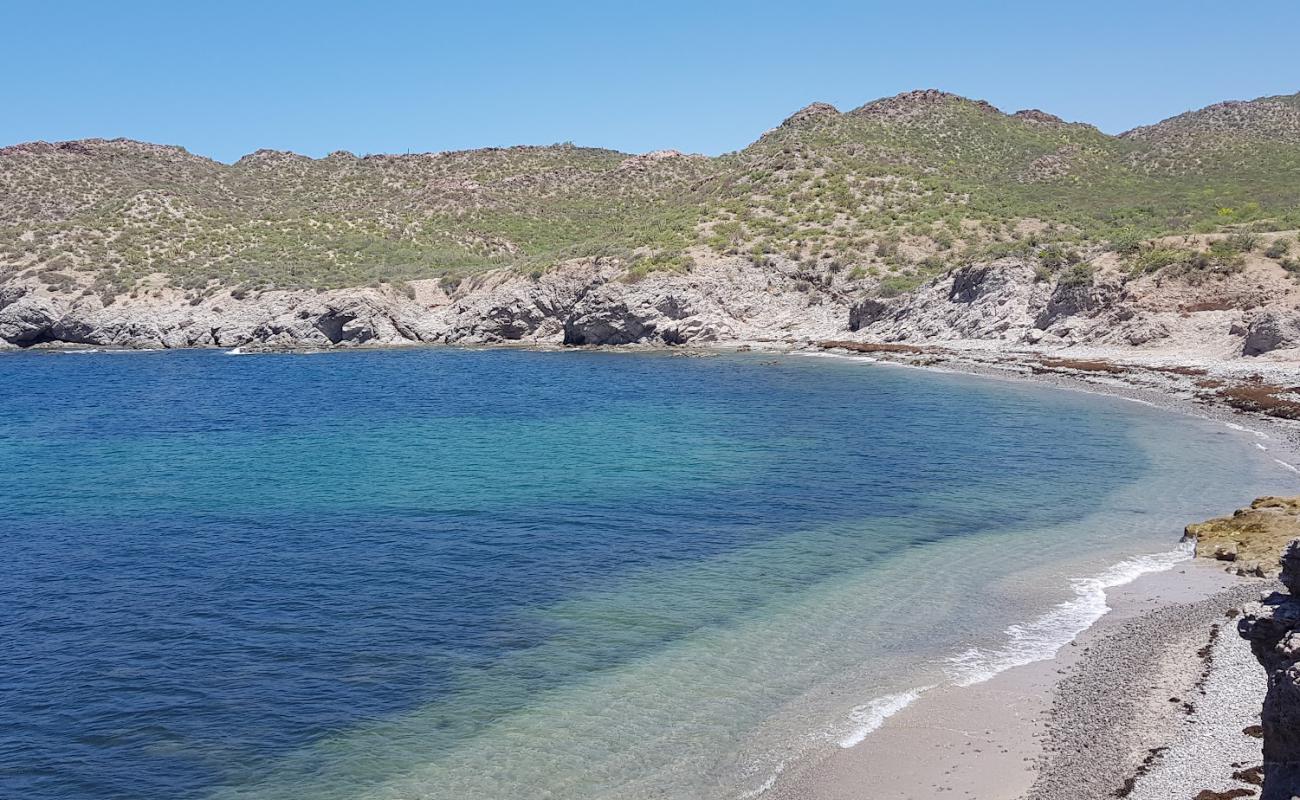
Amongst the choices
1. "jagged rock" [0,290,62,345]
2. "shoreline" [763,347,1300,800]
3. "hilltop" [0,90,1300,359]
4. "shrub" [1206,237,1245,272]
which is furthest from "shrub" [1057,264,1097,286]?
"jagged rock" [0,290,62,345]

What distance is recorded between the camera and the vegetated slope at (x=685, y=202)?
246 feet

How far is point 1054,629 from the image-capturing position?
1445cm

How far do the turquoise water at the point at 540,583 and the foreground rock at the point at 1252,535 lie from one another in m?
0.92

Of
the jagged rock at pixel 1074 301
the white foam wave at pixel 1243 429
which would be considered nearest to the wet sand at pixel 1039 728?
the white foam wave at pixel 1243 429

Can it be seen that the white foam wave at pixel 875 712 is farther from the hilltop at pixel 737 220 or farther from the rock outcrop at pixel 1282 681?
the hilltop at pixel 737 220

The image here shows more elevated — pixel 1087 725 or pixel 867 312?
pixel 867 312

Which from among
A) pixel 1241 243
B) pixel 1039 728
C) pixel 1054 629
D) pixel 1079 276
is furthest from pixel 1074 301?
pixel 1039 728

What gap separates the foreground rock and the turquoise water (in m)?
0.92

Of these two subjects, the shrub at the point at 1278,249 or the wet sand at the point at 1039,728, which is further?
the shrub at the point at 1278,249

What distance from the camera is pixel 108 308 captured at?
258 feet

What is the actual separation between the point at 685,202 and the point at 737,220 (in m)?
16.5

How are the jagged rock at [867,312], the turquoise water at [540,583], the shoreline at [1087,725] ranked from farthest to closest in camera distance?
the jagged rock at [867,312] < the turquoise water at [540,583] < the shoreline at [1087,725]

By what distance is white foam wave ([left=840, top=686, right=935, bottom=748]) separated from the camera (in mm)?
11250

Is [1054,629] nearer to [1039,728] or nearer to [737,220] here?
[1039,728]
